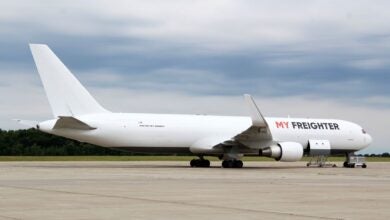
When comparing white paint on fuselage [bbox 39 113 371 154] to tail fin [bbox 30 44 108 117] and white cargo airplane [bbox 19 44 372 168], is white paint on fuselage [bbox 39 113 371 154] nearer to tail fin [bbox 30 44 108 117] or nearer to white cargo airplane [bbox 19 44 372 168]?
white cargo airplane [bbox 19 44 372 168]

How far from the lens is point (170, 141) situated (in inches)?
1679

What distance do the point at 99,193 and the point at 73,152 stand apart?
7056 centimetres

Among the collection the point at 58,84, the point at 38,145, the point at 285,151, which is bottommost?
the point at 285,151

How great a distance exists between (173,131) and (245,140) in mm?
4280

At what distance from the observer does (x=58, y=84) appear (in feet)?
129

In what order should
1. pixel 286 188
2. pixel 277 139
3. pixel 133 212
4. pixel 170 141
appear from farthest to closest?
pixel 277 139 → pixel 170 141 → pixel 286 188 → pixel 133 212

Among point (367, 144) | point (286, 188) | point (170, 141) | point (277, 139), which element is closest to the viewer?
point (286, 188)

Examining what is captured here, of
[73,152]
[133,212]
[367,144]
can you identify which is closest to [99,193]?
[133,212]

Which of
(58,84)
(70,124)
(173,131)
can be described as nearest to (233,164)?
(173,131)

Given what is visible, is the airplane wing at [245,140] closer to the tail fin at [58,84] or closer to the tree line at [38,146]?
the tail fin at [58,84]

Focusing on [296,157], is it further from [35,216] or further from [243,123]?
[35,216]

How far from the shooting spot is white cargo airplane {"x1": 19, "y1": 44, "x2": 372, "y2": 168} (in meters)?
39.3

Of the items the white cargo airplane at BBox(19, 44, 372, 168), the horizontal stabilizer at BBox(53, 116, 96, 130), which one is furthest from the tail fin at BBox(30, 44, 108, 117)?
the horizontal stabilizer at BBox(53, 116, 96, 130)

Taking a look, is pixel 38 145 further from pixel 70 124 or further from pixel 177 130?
pixel 70 124
